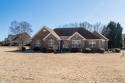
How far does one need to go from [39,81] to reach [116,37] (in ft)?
167

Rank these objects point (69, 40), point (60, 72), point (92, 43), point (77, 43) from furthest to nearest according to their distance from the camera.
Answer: point (69, 40) < point (77, 43) < point (92, 43) < point (60, 72)

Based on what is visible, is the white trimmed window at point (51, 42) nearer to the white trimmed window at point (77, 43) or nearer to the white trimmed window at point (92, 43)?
the white trimmed window at point (77, 43)

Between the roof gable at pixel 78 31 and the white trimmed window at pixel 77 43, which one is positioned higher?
the roof gable at pixel 78 31

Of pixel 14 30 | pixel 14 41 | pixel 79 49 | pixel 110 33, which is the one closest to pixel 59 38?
pixel 79 49

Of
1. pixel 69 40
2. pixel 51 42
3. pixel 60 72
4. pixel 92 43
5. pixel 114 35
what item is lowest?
pixel 60 72

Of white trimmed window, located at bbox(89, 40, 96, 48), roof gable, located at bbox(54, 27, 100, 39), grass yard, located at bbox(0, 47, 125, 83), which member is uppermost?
roof gable, located at bbox(54, 27, 100, 39)

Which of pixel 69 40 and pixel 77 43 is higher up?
pixel 69 40

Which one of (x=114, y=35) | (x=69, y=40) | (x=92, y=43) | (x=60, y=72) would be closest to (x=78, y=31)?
(x=69, y=40)

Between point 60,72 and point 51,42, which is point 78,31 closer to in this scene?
point 51,42

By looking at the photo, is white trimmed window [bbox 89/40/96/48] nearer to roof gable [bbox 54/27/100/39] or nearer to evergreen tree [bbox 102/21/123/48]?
roof gable [bbox 54/27/100/39]

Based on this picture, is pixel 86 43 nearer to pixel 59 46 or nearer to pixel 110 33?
pixel 59 46

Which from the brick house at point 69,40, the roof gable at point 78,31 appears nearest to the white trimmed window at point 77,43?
the brick house at point 69,40

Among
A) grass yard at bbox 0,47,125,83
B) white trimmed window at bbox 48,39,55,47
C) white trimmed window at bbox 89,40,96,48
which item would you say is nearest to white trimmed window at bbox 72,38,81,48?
white trimmed window at bbox 89,40,96,48

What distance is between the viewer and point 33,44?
47.8 m
